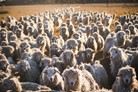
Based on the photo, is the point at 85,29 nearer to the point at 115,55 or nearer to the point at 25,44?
the point at 25,44

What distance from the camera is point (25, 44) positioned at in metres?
13.7

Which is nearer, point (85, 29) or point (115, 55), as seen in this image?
point (115, 55)

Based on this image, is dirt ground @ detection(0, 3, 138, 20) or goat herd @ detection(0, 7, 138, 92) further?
dirt ground @ detection(0, 3, 138, 20)

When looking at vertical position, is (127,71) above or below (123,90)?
above

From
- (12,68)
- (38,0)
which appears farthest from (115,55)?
(38,0)

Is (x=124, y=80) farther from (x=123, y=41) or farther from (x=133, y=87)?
(x=123, y=41)

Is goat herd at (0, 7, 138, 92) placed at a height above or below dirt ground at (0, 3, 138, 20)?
above

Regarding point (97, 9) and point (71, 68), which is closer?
point (71, 68)

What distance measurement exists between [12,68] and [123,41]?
6161mm

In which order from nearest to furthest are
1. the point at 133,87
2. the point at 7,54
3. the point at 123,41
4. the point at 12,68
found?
the point at 133,87
the point at 12,68
the point at 7,54
the point at 123,41

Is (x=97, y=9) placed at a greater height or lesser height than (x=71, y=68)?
lesser

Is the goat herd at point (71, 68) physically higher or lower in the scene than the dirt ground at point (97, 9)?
higher

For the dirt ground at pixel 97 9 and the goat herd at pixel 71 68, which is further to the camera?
the dirt ground at pixel 97 9

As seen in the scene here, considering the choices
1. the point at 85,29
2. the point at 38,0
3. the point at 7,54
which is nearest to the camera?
the point at 7,54
